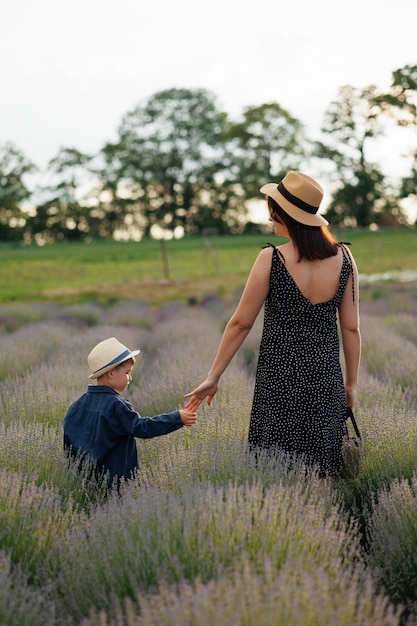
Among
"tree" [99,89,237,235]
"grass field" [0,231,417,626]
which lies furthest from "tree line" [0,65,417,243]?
"grass field" [0,231,417,626]

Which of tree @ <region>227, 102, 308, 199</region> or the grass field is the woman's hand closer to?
the grass field

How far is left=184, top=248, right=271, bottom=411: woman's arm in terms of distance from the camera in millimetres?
3281

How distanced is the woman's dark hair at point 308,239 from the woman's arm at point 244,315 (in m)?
0.12

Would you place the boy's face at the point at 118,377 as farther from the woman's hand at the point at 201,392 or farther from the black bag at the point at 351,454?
the black bag at the point at 351,454

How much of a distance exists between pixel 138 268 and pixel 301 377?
2425 centimetres

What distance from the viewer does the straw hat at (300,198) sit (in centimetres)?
328

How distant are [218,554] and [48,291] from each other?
1932 cm

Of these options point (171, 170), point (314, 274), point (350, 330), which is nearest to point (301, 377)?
point (350, 330)

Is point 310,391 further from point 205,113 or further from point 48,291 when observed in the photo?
point 205,113

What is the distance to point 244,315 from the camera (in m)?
3.35

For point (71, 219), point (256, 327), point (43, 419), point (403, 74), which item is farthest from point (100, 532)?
point (71, 219)

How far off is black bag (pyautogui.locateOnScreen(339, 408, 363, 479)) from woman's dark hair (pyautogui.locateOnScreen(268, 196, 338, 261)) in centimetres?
77

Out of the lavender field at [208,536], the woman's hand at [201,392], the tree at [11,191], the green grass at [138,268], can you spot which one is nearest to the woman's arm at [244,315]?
the woman's hand at [201,392]

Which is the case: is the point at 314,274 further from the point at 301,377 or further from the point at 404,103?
the point at 404,103
